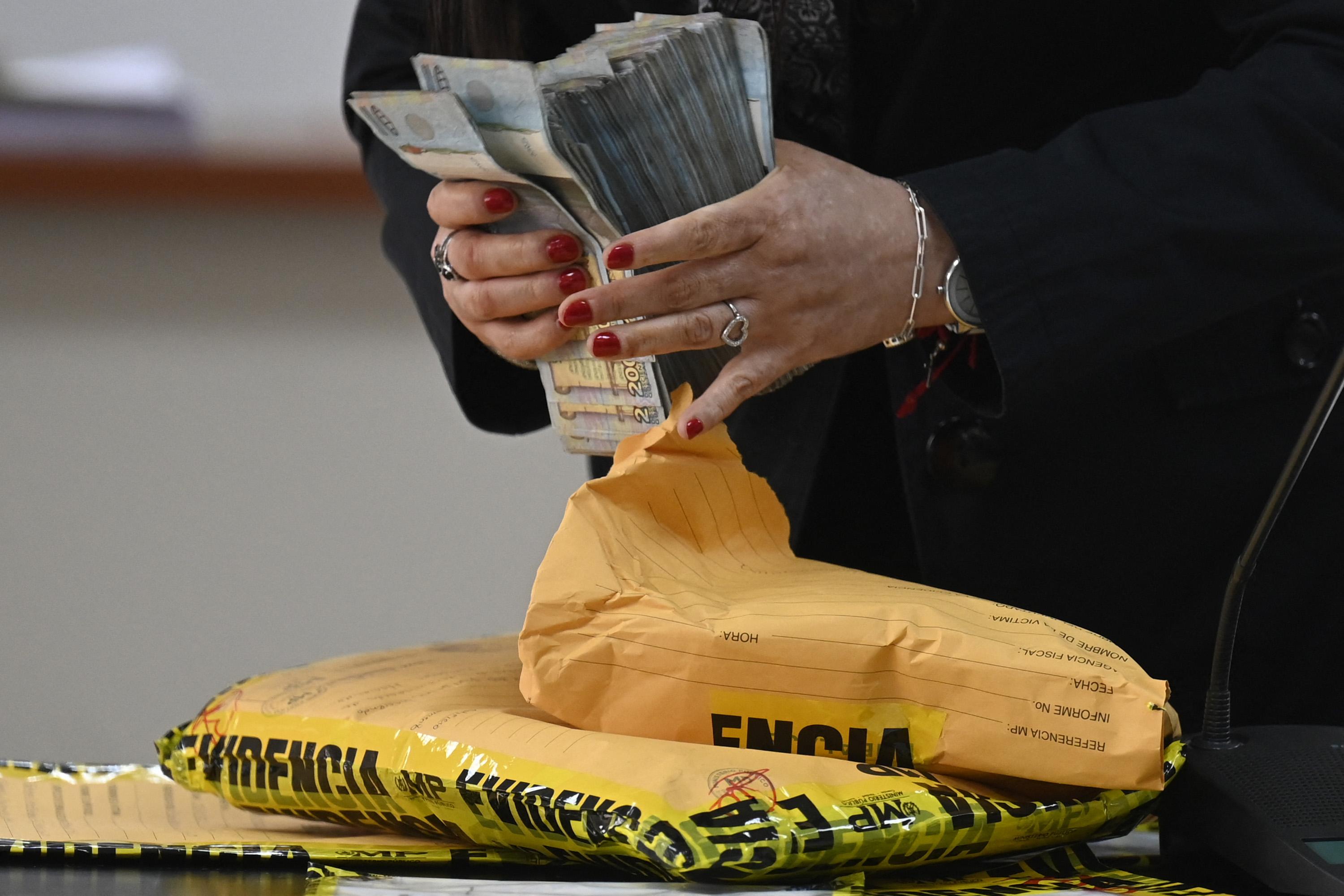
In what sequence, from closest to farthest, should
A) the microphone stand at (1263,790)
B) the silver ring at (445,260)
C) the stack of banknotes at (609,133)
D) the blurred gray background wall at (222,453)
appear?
the microphone stand at (1263,790)
the stack of banknotes at (609,133)
the silver ring at (445,260)
the blurred gray background wall at (222,453)

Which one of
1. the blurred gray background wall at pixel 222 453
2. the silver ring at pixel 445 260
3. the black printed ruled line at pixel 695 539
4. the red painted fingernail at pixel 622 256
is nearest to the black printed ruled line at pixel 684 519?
the black printed ruled line at pixel 695 539

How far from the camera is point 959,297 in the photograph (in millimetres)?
601

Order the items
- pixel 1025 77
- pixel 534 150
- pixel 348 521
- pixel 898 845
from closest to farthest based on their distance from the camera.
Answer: pixel 898 845, pixel 534 150, pixel 1025 77, pixel 348 521

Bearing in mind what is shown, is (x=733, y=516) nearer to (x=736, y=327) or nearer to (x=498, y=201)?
(x=736, y=327)

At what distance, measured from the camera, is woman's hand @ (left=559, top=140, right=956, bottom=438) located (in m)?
0.56

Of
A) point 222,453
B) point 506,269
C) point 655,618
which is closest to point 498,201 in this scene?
point 506,269

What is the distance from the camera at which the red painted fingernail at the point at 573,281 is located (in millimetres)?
610

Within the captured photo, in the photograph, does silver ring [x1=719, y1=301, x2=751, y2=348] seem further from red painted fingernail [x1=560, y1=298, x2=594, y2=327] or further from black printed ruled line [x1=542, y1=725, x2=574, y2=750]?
black printed ruled line [x1=542, y1=725, x2=574, y2=750]

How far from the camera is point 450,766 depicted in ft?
1.55

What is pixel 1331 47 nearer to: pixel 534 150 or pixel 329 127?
pixel 534 150

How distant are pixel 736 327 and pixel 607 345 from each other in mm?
61

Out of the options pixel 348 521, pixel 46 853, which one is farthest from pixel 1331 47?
pixel 348 521

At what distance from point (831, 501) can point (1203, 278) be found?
0.30 meters

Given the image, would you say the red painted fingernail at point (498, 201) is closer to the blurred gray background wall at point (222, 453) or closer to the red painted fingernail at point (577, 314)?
the red painted fingernail at point (577, 314)
